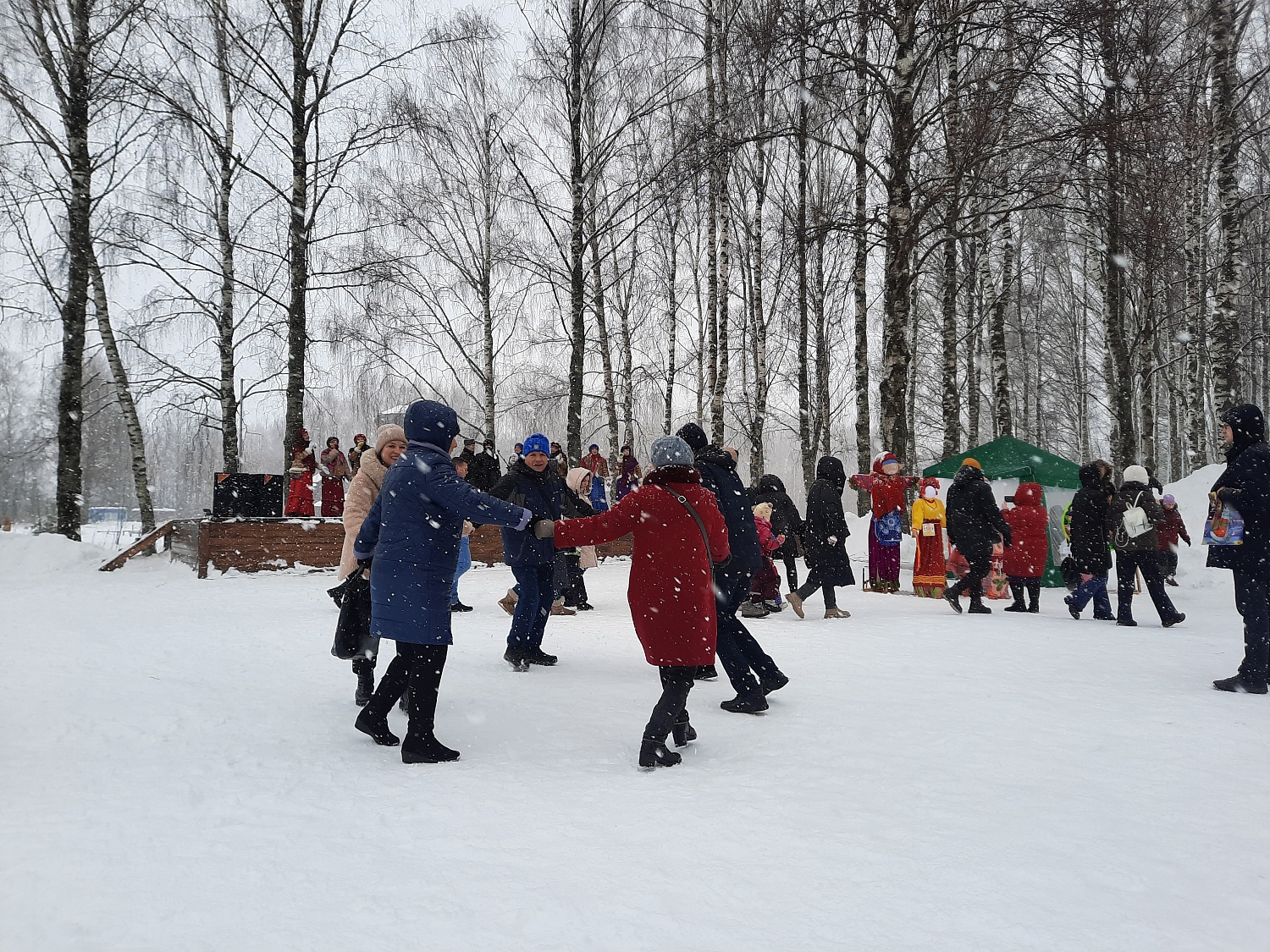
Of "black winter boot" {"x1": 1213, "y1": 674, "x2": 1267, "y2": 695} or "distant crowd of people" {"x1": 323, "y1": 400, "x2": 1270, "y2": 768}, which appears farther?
"black winter boot" {"x1": 1213, "y1": 674, "x2": 1267, "y2": 695}

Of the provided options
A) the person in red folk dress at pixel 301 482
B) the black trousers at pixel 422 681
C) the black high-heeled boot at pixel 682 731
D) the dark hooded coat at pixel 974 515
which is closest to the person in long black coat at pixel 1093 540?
the dark hooded coat at pixel 974 515

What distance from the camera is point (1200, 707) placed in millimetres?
5383

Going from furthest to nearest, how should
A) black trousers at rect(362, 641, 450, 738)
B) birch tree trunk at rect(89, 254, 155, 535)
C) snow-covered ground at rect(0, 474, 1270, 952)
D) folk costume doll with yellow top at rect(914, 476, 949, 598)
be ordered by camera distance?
1. birch tree trunk at rect(89, 254, 155, 535)
2. folk costume doll with yellow top at rect(914, 476, 949, 598)
3. black trousers at rect(362, 641, 450, 738)
4. snow-covered ground at rect(0, 474, 1270, 952)

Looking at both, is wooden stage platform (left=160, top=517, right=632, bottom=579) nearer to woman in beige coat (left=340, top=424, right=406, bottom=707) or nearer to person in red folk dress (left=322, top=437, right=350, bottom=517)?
person in red folk dress (left=322, top=437, right=350, bottom=517)

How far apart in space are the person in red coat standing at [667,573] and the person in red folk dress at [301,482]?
12.6 meters

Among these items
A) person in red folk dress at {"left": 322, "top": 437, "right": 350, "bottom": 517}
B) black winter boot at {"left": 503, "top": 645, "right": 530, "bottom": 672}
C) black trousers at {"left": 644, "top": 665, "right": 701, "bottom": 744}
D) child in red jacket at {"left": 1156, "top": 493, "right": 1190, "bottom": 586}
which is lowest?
black winter boot at {"left": 503, "top": 645, "right": 530, "bottom": 672}

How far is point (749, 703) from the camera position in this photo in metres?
5.31

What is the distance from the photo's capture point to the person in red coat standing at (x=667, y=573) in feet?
14.1

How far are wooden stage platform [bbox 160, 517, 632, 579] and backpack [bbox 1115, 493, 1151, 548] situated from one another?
832cm

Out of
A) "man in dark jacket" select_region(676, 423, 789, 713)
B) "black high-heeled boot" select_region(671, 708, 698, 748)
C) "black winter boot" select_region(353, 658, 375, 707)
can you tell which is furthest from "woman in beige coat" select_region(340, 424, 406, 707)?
"black high-heeled boot" select_region(671, 708, 698, 748)

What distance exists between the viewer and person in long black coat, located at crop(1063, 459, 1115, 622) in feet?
31.8

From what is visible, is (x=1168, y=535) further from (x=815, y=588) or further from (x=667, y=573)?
(x=667, y=573)

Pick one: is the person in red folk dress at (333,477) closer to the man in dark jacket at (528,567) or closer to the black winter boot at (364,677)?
the man in dark jacket at (528,567)

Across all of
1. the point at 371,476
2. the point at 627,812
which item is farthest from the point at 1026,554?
the point at 627,812
